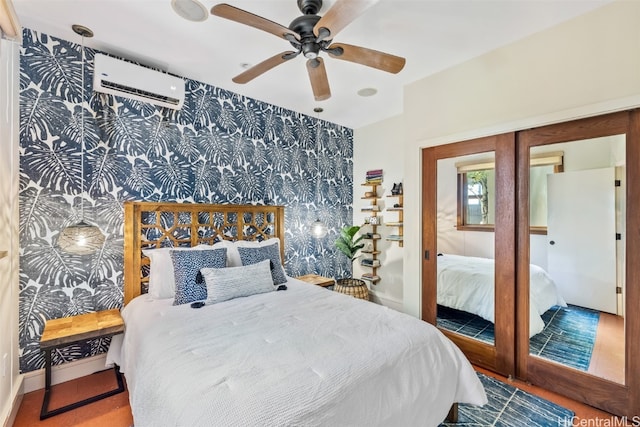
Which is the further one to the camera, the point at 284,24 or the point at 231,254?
the point at 231,254

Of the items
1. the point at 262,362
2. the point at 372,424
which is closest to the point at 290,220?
the point at 262,362

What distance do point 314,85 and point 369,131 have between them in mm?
2374

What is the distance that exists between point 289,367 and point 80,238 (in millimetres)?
2005

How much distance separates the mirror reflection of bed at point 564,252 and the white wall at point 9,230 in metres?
3.52

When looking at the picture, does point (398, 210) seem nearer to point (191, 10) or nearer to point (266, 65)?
point (266, 65)

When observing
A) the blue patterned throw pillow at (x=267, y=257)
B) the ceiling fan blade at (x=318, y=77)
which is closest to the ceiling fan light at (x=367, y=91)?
the ceiling fan blade at (x=318, y=77)

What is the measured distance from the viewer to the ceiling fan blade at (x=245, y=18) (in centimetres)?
151

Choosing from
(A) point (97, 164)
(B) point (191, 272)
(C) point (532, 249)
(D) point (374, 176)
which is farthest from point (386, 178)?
(A) point (97, 164)

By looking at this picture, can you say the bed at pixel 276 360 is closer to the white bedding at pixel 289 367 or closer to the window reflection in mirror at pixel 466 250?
the white bedding at pixel 289 367

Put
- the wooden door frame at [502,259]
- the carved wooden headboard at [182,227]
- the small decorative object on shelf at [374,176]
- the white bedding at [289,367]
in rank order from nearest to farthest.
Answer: the white bedding at [289,367] < the wooden door frame at [502,259] < the carved wooden headboard at [182,227] < the small decorative object on shelf at [374,176]

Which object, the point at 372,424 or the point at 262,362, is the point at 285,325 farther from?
the point at 372,424

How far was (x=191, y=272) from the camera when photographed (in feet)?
7.91

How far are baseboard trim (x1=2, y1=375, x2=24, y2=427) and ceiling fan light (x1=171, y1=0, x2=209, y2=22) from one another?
2.88 meters

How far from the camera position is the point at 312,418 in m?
1.14
